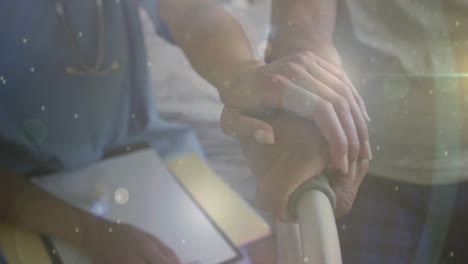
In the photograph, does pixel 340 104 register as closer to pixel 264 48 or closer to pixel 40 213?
pixel 264 48

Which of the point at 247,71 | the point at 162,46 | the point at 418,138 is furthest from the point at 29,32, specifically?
the point at 418,138

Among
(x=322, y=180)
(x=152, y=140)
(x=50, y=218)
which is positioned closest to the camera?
(x=322, y=180)

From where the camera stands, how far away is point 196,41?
0.37m

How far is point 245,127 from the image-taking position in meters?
0.29

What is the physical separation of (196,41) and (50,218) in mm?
196

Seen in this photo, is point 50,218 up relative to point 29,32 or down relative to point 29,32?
down

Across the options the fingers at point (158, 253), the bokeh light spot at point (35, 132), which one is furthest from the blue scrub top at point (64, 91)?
the fingers at point (158, 253)

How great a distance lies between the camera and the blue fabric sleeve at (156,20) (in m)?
0.41

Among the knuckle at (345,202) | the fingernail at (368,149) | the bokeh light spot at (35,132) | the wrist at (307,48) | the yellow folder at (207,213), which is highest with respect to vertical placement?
the wrist at (307,48)

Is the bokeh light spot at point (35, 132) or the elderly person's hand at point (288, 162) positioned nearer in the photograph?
the elderly person's hand at point (288, 162)

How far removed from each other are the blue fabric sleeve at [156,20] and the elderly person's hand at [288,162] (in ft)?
0.50

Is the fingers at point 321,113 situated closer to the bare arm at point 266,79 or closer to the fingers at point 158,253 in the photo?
the bare arm at point 266,79

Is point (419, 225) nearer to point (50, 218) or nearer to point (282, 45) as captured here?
point (282, 45)

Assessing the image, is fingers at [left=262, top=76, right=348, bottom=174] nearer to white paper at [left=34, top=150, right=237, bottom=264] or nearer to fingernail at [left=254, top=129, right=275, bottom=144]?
fingernail at [left=254, top=129, right=275, bottom=144]
